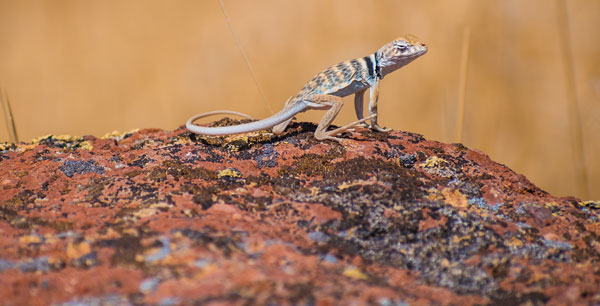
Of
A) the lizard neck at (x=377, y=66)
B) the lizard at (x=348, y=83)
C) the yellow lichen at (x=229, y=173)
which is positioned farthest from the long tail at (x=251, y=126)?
the lizard neck at (x=377, y=66)

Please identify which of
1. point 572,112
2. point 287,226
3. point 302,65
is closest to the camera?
point 287,226

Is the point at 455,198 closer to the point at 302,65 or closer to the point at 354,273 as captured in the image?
the point at 354,273

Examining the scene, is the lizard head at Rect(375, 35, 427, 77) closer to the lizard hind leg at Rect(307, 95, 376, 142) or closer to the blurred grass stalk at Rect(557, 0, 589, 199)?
the lizard hind leg at Rect(307, 95, 376, 142)

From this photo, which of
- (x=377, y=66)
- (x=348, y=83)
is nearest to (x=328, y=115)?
(x=348, y=83)

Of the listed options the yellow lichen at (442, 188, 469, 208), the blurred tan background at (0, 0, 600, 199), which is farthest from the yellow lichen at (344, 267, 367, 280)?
the blurred tan background at (0, 0, 600, 199)

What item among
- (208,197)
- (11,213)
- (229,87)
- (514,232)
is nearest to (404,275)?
(514,232)

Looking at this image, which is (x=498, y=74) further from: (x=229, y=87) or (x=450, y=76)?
(x=229, y=87)
